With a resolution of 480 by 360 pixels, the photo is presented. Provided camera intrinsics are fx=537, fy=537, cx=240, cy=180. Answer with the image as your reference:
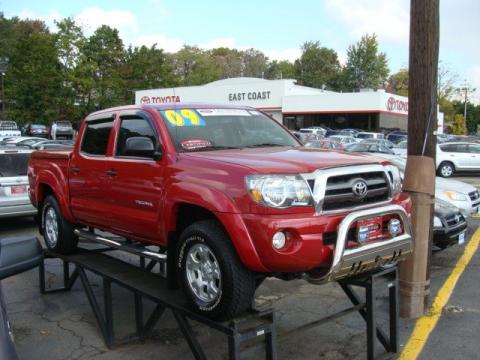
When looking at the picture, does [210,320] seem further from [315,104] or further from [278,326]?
[315,104]

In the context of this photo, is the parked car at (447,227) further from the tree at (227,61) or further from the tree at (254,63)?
the tree at (254,63)

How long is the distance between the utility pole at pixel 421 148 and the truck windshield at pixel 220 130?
4.27 ft

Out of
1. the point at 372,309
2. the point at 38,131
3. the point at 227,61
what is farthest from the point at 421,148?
the point at 227,61

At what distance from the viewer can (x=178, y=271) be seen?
162 inches

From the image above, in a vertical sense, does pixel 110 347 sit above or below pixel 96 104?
below

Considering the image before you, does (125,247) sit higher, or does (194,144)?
(194,144)

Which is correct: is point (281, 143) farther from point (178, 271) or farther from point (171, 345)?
point (171, 345)

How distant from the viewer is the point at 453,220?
7.54m

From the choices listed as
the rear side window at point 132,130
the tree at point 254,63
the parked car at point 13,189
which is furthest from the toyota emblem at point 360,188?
the tree at point 254,63

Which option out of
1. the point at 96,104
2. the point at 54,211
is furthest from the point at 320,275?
the point at 96,104

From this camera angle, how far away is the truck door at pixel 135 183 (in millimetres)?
4426

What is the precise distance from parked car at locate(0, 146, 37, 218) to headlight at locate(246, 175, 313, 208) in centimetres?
760

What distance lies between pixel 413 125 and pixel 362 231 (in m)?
2.25

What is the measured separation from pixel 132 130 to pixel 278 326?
2.42m
